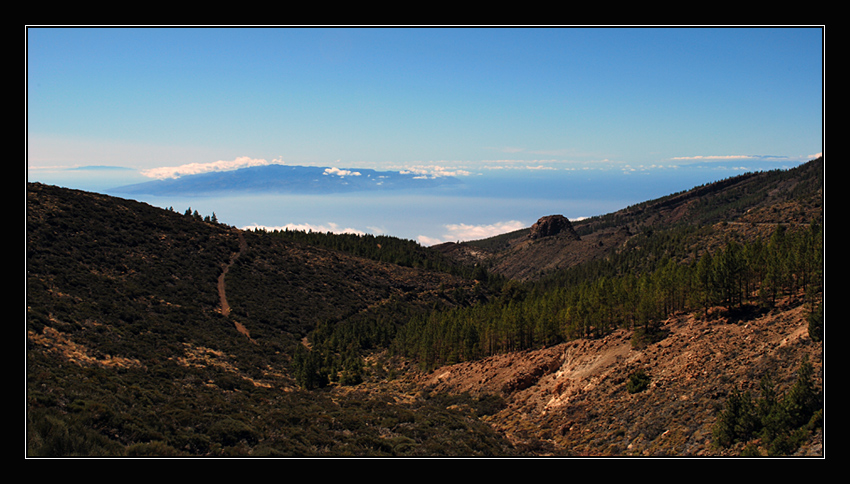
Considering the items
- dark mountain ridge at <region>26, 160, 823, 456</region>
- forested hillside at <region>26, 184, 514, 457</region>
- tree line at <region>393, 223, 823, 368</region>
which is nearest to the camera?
forested hillside at <region>26, 184, 514, 457</region>

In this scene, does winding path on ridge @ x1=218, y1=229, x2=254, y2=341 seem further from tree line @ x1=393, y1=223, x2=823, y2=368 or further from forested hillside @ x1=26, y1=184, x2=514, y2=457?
tree line @ x1=393, y1=223, x2=823, y2=368

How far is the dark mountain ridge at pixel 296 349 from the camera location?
19.1 meters

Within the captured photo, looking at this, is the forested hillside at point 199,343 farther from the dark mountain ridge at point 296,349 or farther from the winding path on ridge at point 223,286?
the winding path on ridge at point 223,286

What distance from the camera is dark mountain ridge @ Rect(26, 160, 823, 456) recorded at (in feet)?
62.7

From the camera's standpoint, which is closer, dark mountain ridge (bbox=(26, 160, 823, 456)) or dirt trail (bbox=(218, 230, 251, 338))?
dark mountain ridge (bbox=(26, 160, 823, 456))

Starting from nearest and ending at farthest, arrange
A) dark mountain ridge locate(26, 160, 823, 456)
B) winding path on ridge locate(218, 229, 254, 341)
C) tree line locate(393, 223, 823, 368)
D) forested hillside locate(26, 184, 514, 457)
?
forested hillside locate(26, 184, 514, 457), dark mountain ridge locate(26, 160, 823, 456), tree line locate(393, 223, 823, 368), winding path on ridge locate(218, 229, 254, 341)

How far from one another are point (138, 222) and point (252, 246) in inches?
866

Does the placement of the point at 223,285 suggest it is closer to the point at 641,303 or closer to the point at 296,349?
the point at 296,349

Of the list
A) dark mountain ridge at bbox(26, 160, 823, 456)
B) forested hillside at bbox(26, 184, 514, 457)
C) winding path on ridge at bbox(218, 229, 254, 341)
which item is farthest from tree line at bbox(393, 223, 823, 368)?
winding path on ridge at bbox(218, 229, 254, 341)

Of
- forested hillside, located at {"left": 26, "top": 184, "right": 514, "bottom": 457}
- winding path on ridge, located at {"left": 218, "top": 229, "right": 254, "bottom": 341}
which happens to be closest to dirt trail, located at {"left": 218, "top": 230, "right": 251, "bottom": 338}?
winding path on ridge, located at {"left": 218, "top": 229, "right": 254, "bottom": 341}

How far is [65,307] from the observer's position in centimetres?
3791

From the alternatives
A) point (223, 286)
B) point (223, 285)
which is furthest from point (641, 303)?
point (223, 285)
